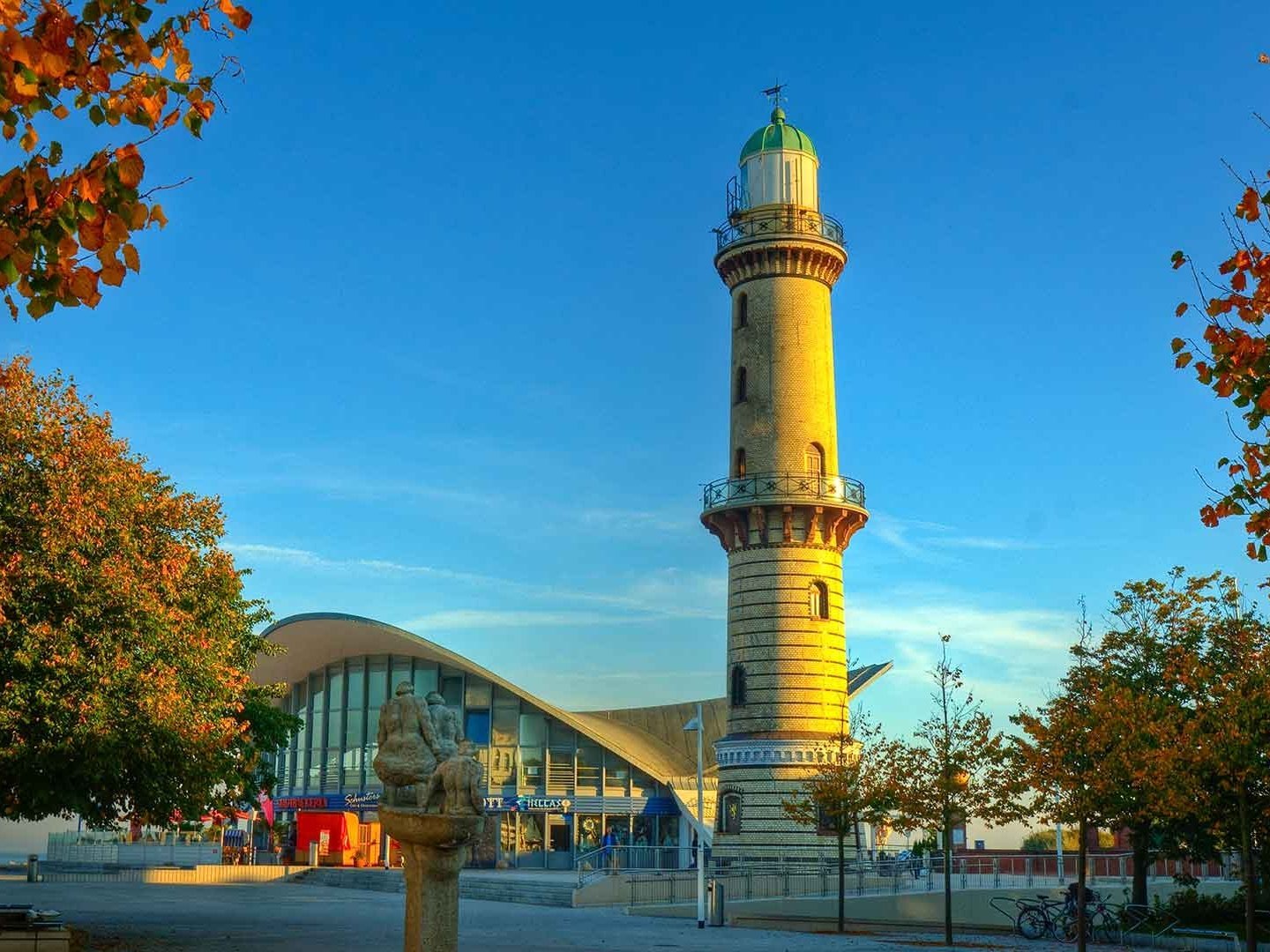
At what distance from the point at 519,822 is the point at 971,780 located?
3062 centimetres

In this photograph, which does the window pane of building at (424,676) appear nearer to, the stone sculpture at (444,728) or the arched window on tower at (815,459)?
the arched window on tower at (815,459)

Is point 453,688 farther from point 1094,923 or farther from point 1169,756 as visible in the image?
point 1169,756

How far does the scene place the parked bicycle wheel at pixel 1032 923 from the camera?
32.0 m

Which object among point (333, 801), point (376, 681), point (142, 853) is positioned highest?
point (376, 681)

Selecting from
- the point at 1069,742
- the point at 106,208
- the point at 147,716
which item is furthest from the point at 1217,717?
the point at 106,208

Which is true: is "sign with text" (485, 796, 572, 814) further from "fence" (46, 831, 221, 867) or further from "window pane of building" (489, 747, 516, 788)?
"fence" (46, 831, 221, 867)

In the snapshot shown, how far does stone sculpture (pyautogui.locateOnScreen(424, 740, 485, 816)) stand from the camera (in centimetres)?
1309

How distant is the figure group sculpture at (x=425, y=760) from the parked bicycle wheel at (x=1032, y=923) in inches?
868

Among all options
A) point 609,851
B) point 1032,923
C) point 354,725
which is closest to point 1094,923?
point 1032,923

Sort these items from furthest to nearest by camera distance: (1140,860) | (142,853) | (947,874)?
(142,853), (1140,860), (947,874)

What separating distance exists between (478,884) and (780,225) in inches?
934

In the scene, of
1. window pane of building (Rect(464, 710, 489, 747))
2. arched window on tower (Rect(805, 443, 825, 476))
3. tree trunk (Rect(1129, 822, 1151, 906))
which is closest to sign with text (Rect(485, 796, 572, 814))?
window pane of building (Rect(464, 710, 489, 747))

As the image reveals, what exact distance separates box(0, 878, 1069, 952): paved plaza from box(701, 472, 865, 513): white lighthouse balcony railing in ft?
43.7

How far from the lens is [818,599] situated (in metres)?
44.2
